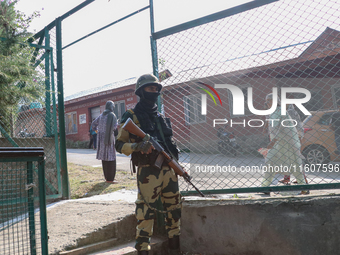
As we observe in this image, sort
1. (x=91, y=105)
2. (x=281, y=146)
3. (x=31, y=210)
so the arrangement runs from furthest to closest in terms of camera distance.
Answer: (x=91, y=105)
(x=281, y=146)
(x=31, y=210)

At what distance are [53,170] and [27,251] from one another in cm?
223

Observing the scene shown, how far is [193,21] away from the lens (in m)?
3.12

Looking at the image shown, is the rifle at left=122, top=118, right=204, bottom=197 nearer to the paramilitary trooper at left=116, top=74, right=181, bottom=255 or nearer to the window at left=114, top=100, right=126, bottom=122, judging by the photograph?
the paramilitary trooper at left=116, top=74, right=181, bottom=255

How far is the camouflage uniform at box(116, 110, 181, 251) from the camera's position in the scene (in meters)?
2.53

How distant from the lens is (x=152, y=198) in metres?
2.57

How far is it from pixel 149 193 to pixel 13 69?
7.78 ft

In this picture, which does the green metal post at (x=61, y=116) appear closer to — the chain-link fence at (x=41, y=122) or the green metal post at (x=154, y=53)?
the chain-link fence at (x=41, y=122)

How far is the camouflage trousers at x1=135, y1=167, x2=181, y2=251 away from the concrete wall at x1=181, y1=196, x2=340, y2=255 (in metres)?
0.38

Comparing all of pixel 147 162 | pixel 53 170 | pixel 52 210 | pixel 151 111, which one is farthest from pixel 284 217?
pixel 53 170

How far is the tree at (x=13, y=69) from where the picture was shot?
341 centimetres

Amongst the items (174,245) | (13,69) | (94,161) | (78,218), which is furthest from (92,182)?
(94,161)

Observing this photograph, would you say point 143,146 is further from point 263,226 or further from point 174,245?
point 263,226

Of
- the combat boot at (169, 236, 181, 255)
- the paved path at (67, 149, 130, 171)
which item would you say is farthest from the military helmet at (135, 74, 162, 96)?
the paved path at (67, 149, 130, 171)

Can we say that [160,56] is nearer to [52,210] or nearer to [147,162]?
[147,162]
